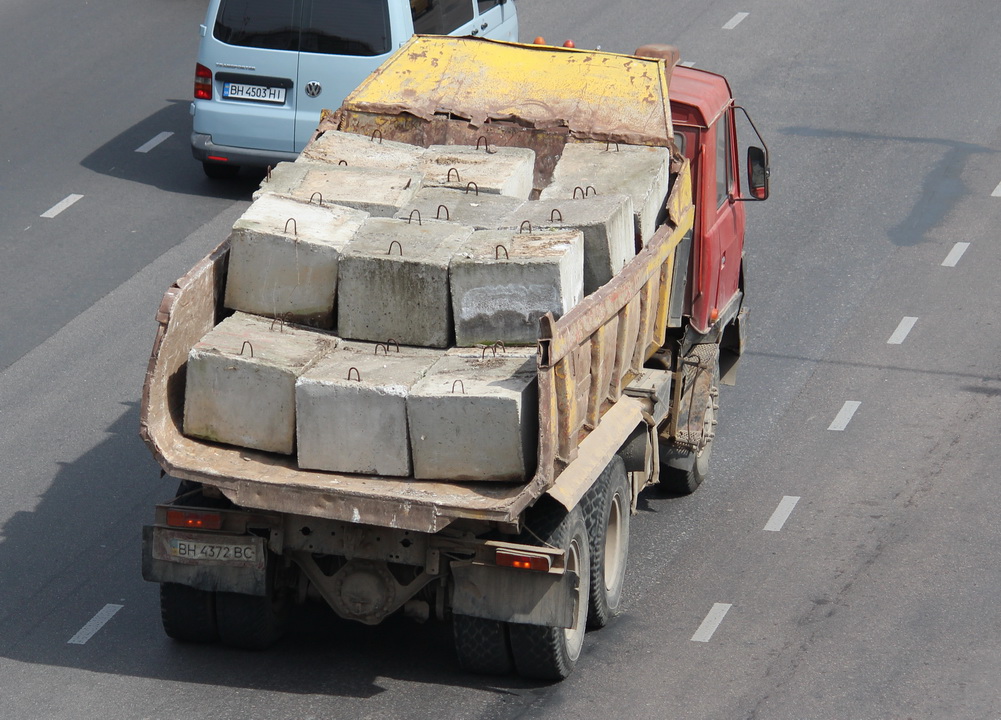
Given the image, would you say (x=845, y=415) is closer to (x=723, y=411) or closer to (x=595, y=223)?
(x=723, y=411)

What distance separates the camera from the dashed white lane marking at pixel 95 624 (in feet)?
30.3

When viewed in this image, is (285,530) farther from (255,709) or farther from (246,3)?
(246,3)

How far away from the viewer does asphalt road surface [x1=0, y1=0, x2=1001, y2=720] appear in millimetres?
8859

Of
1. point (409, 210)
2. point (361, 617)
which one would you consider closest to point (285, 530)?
point (361, 617)

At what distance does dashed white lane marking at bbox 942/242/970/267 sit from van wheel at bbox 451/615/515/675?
8.39m

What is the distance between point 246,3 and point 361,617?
8.77m

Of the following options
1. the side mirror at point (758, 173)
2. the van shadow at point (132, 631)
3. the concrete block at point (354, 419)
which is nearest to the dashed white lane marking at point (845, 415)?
the side mirror at point (758, 173)

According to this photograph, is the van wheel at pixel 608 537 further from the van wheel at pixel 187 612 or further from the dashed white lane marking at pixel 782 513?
the van wheel at pixel 187 612

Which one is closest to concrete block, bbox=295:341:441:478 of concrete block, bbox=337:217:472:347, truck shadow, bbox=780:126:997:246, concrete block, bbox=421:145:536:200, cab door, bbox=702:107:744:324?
concrete block, bbox=337:217:472:347

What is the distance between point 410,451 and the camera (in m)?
8.21

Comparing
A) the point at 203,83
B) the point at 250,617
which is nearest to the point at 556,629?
the point at 250,617

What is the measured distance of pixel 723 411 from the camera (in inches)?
506

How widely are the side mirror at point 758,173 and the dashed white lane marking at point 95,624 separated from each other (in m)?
5.14

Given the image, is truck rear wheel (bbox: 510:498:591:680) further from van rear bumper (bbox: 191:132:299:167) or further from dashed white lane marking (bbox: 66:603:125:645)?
van rear bumper (bbox: 191:132:299:167)
